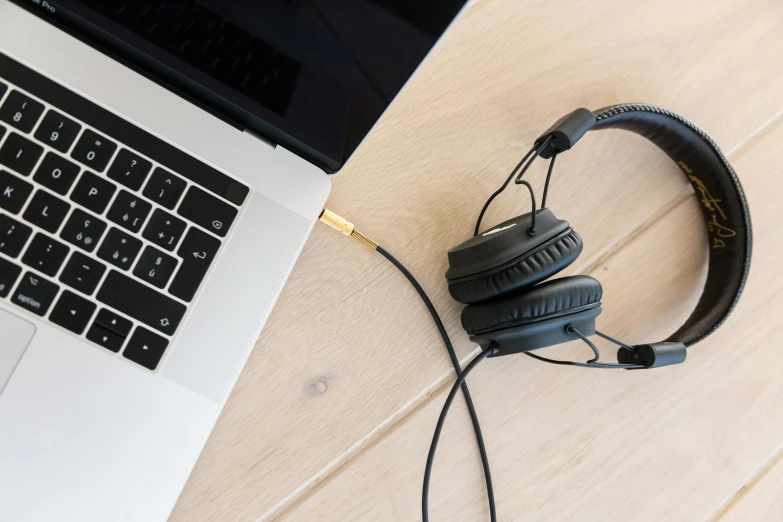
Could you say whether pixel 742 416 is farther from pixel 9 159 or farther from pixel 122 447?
pixel 9 159

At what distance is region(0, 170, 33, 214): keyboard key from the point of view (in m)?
0.40

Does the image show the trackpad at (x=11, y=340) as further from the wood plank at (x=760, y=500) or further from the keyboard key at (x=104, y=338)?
the wood plank at (x=760, y=500)

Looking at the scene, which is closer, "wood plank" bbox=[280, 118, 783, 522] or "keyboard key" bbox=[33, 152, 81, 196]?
"keyboard key" bbox=[33, 152, 81, 196]

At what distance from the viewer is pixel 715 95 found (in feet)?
2.03

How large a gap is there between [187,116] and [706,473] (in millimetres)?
567

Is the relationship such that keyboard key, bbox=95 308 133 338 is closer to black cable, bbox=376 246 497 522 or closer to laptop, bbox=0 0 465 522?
laptop, bbox=0 0 465 522

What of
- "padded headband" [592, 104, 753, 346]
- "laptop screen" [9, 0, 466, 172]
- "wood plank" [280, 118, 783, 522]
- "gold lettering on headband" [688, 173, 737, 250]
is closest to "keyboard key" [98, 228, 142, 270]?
"laptop screen" [9, 0, 466, 172]

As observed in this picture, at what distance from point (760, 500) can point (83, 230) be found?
649 mm

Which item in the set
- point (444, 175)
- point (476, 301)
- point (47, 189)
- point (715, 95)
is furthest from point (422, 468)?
point (715, 95)

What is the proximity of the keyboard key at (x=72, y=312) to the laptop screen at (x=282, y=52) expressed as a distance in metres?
0.17

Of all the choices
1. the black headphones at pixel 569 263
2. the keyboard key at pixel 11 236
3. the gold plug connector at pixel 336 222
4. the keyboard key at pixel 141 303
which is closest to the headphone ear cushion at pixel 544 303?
the black headphones at pixel 569 263

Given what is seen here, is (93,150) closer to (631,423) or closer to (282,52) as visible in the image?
(282,52)

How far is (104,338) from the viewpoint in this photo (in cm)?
41

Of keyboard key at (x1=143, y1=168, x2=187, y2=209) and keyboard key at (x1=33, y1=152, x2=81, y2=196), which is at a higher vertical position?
keyboard key at (x1=143, y1=168, x2=187, y2=209)
